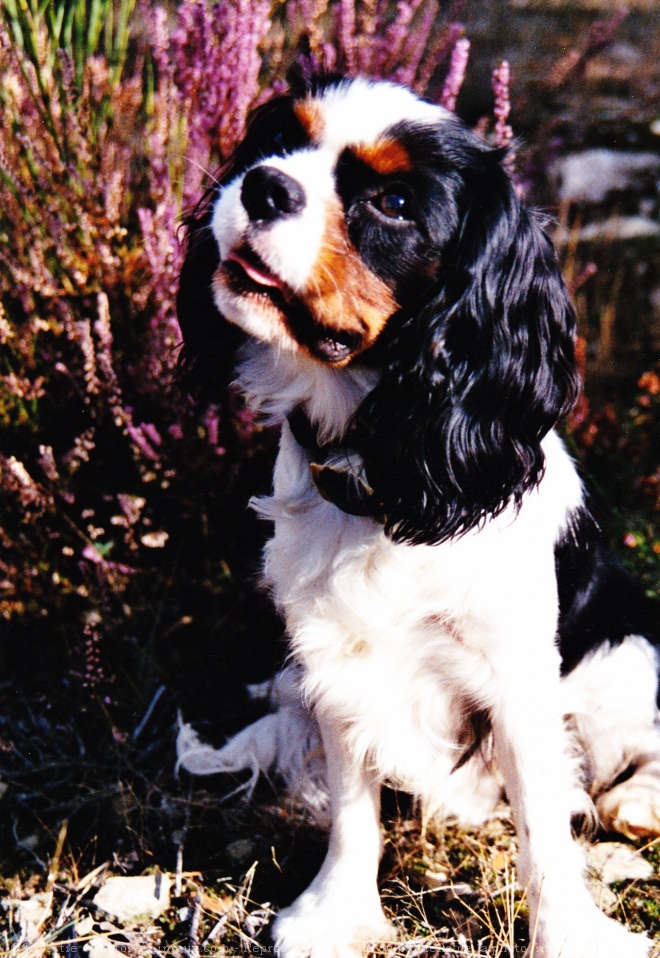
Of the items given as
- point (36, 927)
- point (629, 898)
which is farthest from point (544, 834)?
point (36, 927)

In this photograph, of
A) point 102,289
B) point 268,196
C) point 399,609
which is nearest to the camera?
point 268,196

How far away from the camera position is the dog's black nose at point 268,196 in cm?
155

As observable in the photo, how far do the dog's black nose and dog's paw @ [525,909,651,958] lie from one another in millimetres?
1417

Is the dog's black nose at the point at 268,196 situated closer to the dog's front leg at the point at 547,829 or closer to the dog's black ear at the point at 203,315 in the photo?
the dog's black ear at the point at 203,315

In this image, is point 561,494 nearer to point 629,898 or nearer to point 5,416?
point 629,898

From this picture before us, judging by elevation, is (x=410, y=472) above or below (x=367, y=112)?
below

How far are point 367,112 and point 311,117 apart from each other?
12 cm

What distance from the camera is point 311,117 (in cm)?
175

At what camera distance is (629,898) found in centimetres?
204

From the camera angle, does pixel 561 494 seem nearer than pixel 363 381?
No

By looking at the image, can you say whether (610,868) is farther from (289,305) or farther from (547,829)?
(289,305)

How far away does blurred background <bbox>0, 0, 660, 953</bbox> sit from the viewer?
243 cm

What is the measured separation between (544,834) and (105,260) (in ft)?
5.81

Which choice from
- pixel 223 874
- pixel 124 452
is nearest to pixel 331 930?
pixel 223 874
